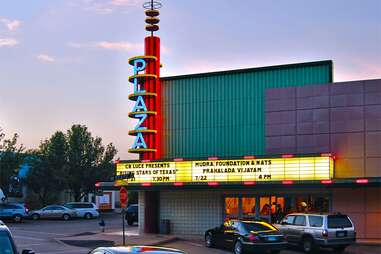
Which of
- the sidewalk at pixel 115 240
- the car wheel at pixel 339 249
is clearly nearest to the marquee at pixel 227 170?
the sidewalk at pixel 115 240

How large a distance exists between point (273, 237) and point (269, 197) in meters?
8.65

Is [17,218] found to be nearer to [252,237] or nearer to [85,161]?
[85,161]

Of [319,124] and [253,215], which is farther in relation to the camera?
[253,215]

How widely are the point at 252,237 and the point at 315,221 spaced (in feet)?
9.88

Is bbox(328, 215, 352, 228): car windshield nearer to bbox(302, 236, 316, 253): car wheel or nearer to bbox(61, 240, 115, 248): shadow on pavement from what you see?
bbox(302, 236, 316, 253): car wheel

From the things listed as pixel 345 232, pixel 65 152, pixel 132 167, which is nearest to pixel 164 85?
pixel 132 167

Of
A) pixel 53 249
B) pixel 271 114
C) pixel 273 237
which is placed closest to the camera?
pixel 273 237

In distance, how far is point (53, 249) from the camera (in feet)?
86.6

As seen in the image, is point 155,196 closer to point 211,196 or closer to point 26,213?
point 211,196

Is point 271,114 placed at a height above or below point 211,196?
above

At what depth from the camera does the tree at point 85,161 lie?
62.7 meters

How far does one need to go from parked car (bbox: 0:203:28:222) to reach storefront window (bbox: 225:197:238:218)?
21776mm

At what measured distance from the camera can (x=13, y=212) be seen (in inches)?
1874

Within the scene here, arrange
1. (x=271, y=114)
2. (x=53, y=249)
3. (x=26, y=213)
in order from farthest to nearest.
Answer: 1. (x=26, y=213)
2. (x=271, y=114)
3. (x=53, y=249)
